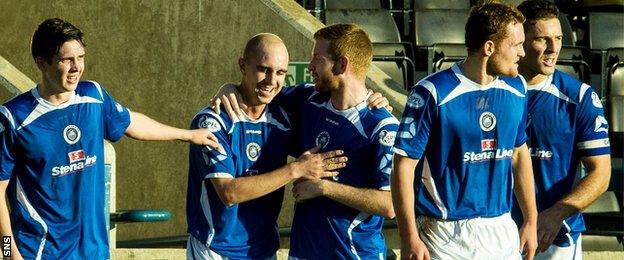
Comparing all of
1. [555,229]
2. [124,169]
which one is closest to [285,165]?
[555,229]

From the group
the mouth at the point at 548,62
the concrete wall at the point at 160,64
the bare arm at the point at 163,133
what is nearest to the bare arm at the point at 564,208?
the mouth at the point at 548,62

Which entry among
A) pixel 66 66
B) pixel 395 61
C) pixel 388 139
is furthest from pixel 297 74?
pixel 66 66

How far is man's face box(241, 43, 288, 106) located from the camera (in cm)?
695

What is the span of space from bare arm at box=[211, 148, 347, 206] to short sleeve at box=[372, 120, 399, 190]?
15cm

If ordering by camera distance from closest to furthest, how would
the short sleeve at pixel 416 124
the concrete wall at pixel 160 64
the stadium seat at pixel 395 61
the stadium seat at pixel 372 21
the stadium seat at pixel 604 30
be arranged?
the short sleeve at pixel 416 124
the concrete wall at pixel 160 64
the stadium seat at pixel 395 61
the stadium seat at pixel 372 21
the stadium seat at pixel 604 30

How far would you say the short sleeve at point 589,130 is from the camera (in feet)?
24.9

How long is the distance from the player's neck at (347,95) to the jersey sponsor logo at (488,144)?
61 cm

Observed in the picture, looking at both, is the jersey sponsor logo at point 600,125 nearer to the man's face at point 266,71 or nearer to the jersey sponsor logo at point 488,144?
the jersey sponsor logo at point 488,144

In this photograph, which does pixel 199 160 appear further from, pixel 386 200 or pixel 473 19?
pixel 473 19

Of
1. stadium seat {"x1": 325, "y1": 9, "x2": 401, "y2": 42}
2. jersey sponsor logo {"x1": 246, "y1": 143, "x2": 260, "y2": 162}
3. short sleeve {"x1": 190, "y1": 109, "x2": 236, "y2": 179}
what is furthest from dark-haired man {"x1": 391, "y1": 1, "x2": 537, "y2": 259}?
stadium seat {"x1": 325, "y1": 9, "x2": 401, "y2": 42}

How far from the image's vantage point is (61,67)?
22.0 feet

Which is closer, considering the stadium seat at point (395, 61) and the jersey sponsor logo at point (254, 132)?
the jersey sponsor logo at point (254, 132)

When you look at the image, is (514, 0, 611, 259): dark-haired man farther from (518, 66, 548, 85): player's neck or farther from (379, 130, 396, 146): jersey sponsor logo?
(379, 130, 396, 146): jersey sponsor logo
